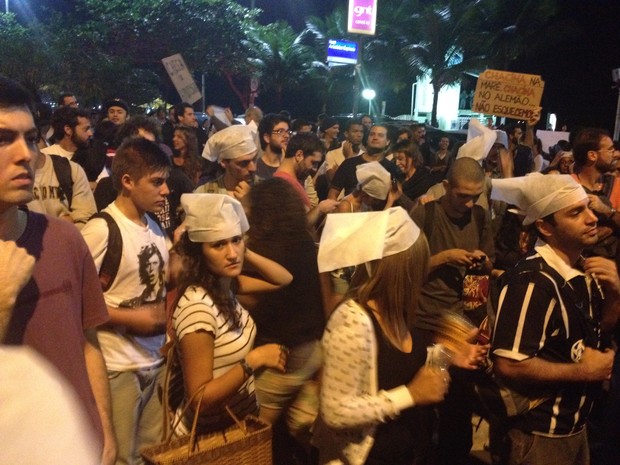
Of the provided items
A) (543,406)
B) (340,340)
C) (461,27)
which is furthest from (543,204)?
(461,27)

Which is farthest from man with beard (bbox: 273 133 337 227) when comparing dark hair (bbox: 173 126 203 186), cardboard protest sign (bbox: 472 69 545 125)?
cardboard protest sign (bbox: 472 69 545 125)

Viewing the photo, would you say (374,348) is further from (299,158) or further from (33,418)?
(299,158)

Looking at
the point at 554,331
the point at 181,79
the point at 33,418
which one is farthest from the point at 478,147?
the point at 33,418

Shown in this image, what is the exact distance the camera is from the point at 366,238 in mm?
2670

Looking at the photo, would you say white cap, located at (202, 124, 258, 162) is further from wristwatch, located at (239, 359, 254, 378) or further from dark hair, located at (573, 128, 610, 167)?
dark hair, located at (573, 128, 610, 167)

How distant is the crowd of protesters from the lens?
2.06m

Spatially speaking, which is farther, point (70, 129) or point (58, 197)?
point (70, 129)

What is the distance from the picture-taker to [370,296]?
2.71 m

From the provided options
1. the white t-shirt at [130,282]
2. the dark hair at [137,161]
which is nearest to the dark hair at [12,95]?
the white t-shirt at [130,282]

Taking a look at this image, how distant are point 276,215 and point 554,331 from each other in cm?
168

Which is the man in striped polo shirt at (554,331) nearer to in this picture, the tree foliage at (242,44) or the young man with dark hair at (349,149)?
the young man with dark hair at (349,149)

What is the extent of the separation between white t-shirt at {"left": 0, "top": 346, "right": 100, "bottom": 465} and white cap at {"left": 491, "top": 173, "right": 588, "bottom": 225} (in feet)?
8.49

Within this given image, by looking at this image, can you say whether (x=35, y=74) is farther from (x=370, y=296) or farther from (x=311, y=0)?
(x=311, y=0)

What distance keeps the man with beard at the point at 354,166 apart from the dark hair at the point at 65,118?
114 inches
